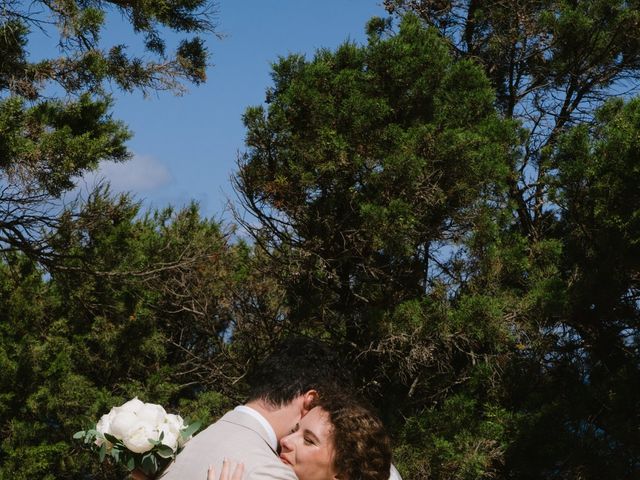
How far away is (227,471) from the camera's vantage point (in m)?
3.00

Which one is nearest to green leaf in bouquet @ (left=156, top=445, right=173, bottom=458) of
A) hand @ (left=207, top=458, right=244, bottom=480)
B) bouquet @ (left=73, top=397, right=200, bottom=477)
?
bouquet @ (left=73, top=397, right=200, bottom=477)

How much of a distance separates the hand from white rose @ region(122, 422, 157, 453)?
0.48m

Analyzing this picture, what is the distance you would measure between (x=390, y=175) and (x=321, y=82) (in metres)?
1.77

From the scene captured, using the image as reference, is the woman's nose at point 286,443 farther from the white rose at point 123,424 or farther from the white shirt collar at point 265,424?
the white rose at point 123,424

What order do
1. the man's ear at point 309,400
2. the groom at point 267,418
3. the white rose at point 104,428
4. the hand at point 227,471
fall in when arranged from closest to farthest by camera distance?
1. the hand at point 227,471
2. the groom at point 267,418
3. the man's ear at point 309,400
4. the white rose at point 104,428

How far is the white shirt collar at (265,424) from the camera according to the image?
3.28 m

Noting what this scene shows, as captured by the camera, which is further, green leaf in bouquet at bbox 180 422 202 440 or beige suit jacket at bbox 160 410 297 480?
green leaf in bouquet at bbox 180 422 202 440

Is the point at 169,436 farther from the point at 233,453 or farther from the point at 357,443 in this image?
the point at 357,443

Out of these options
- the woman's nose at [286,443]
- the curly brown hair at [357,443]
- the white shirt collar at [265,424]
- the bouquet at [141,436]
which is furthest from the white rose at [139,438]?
the curly brown hair at [357,443]

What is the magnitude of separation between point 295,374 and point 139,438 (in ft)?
→ 2.20

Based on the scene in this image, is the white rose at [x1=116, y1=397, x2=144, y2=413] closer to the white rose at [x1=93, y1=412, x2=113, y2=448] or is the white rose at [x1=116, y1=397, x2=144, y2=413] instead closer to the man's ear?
the white rose at [x1=93, y1=412, x2=113, y2=448]

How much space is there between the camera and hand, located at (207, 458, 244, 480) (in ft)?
9.70

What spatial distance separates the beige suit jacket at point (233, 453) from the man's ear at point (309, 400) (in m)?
0.21

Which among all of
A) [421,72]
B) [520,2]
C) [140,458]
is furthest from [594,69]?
[140,458]
